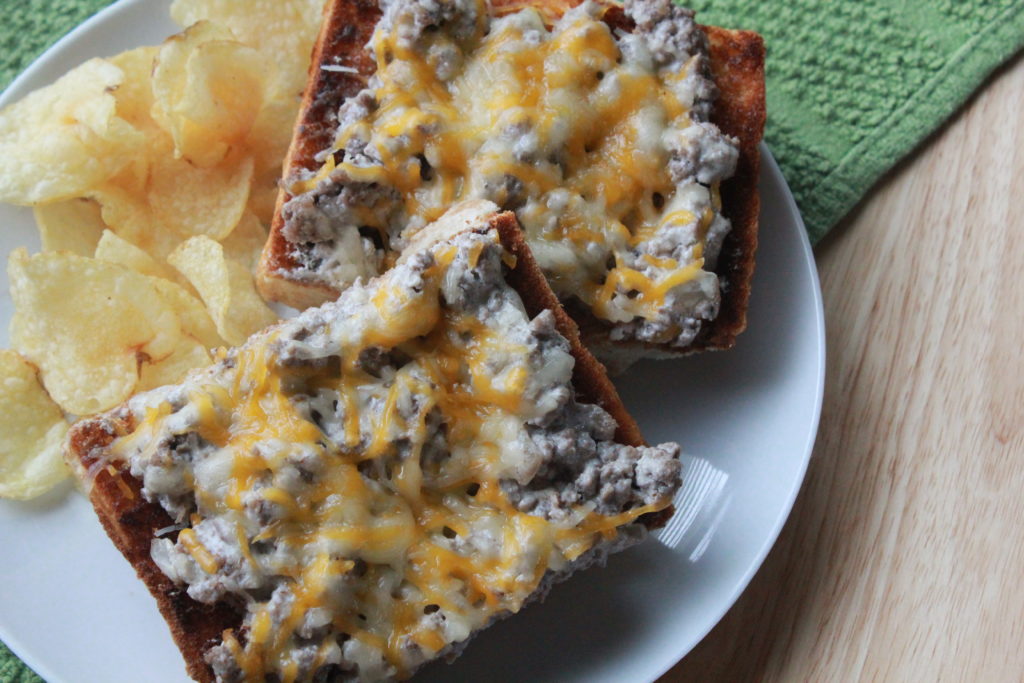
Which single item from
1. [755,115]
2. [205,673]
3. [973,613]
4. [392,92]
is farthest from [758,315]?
[205,673]

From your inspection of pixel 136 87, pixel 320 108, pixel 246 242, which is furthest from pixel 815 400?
pixel 136 87

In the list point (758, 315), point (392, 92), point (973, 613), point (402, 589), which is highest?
point (392, 92)

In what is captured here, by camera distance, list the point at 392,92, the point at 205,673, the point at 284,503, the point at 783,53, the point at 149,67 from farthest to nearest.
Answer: the point at 783,53 < the point at 149,67 < the point at 392,92 < the point at 205,673 < the point at 284,503

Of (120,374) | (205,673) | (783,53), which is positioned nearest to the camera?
(205,673)

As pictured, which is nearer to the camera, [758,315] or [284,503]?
[284,503]

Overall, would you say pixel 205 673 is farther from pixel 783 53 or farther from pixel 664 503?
pixel 783 53

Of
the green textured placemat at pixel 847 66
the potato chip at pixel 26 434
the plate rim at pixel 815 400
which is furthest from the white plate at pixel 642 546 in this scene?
the green textured placemat at pixel 847 66
